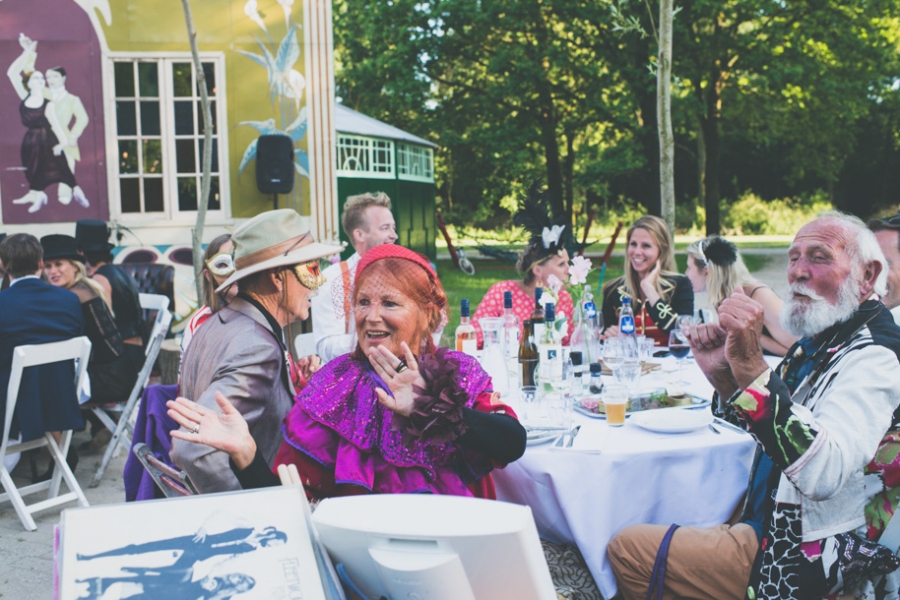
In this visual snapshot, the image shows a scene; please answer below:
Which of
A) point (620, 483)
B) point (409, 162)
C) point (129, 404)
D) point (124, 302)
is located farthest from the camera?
point (409, 162)

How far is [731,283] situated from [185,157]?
7.77 metres

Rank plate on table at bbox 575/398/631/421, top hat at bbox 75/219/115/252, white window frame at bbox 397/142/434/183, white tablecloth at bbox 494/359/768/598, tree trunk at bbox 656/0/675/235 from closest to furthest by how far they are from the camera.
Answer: white tablecloth at bbox 494/359/768/598 → plate on table at bbox 575/398/631/421 → top hat at bbox 75/219/115/252 → tree trunk at bbox 656/0/675/235 → white window frame at bbox 397/142/434/183

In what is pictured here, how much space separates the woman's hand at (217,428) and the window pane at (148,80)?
9072 millimetres

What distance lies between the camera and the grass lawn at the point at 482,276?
14414 millimetres

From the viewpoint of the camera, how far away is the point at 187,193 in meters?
10.2

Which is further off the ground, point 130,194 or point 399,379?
point 130,194

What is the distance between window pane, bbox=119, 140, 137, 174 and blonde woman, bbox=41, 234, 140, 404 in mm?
4456

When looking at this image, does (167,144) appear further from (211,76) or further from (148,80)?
(211,76)

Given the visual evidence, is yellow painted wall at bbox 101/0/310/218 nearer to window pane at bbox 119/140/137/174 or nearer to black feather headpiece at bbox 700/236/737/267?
window pane at bbox 119/140/137/174

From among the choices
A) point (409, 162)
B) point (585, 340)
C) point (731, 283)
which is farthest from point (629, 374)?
point (409, 162)

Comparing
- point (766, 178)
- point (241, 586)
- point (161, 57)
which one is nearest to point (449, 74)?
point (161, 57)

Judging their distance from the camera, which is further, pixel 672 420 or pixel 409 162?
pixel 409 162

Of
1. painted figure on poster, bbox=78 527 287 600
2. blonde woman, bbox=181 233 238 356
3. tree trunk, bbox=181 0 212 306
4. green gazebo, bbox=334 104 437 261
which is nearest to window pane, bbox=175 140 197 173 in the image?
tree trunk, bbox=181 0 212 306

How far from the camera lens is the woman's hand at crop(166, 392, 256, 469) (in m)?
1.85
